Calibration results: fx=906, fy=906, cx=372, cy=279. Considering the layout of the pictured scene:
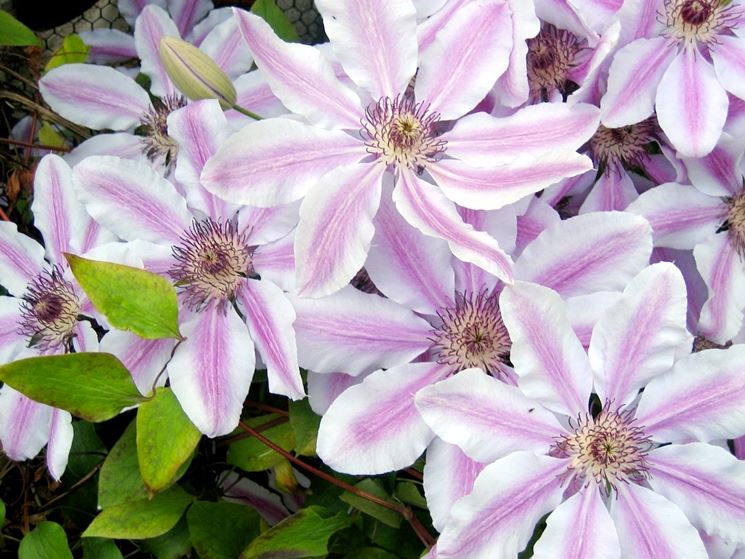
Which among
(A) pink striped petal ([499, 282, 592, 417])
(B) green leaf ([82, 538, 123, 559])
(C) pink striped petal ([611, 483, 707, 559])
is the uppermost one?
(A) pink striped petal ([499, 282, 592, 417])

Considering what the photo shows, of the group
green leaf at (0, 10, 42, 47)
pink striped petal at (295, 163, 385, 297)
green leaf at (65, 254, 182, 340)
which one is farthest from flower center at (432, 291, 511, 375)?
green leaf at (0, 10, 42, 47)

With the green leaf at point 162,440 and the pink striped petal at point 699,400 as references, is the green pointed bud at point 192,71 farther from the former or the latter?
the pink striped petal at point 699,400

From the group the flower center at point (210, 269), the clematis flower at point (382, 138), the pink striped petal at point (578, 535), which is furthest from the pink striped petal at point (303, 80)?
the pink striped petal at point (578, 535)

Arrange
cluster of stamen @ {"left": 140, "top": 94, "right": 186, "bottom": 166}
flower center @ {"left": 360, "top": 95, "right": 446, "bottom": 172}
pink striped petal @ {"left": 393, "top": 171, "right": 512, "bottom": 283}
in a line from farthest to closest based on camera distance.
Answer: cluster of stamen @ {"left": 140, "top": 94, "right": 186, "bottom": 166}, flower center @ {"left": 360, "top": 95, "right": 446, "bottom": 172}, pink striped petal @ {"left": 393, "top": 171, "right": 512, "bottom": 283}

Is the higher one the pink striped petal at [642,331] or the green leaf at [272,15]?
the green leaf at [272,15]

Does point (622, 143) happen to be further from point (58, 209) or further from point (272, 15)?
point (58, 209)

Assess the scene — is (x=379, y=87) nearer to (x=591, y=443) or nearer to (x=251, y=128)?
(x=251, y=128)

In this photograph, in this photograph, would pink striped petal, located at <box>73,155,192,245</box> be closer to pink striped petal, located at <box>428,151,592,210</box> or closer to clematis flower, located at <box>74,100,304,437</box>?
clematis flower, located at <box>74,100,304,437</box>
